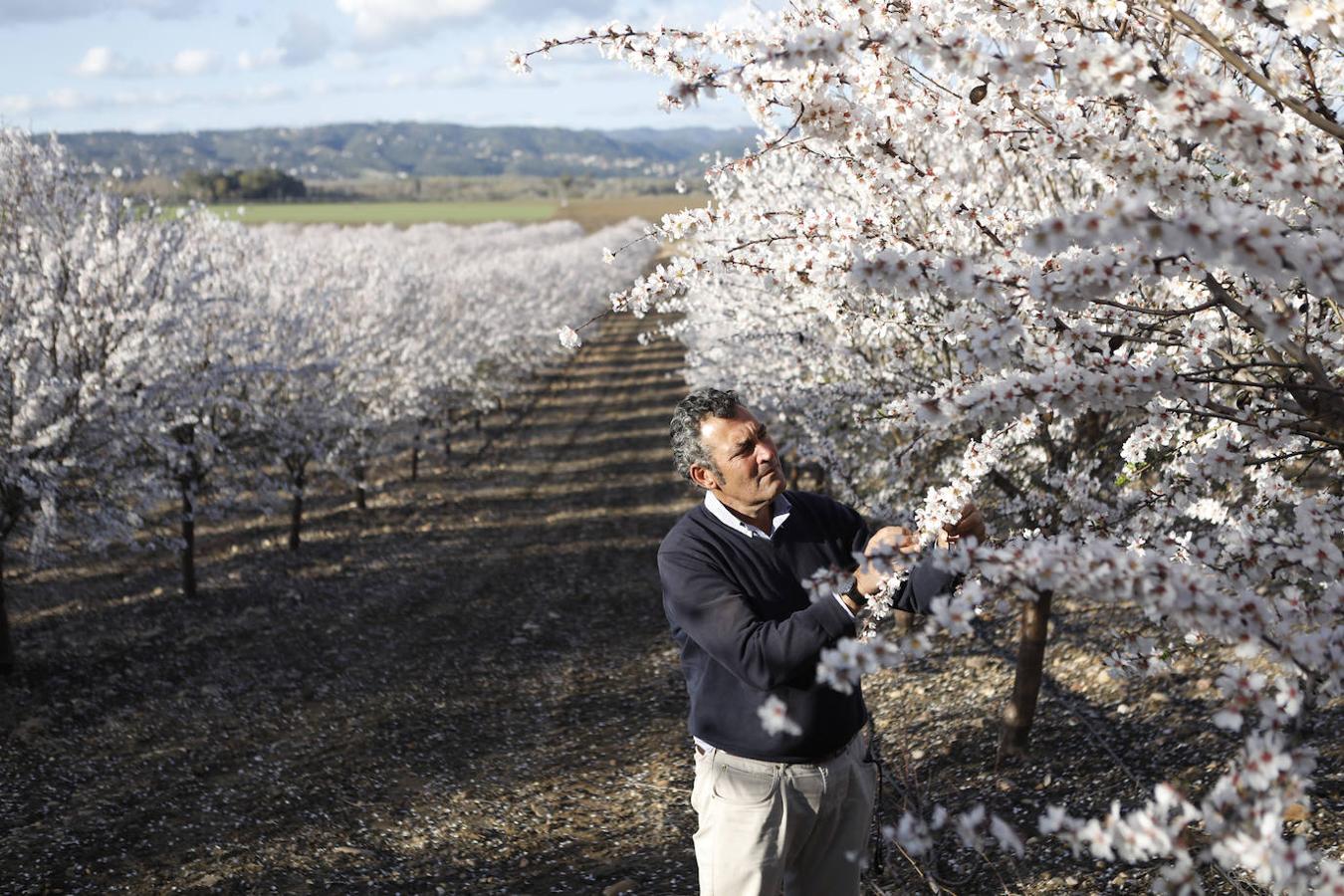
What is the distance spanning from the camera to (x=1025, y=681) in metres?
7.91

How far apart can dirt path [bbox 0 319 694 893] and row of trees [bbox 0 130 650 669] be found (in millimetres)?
1229

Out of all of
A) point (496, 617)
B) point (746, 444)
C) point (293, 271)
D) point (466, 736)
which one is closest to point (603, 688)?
point (466, 736)

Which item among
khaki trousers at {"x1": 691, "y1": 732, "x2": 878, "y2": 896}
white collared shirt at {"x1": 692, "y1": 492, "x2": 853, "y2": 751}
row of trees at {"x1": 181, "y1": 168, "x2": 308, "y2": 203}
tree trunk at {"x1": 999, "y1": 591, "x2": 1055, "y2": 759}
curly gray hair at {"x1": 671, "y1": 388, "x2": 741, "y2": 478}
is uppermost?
row of trees at {"x1": 181, "y1": 168, "x2": 308, "y2": 203}

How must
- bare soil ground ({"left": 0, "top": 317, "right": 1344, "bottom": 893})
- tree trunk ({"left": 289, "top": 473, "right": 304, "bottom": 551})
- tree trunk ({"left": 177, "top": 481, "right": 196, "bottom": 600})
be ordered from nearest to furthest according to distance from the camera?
bare soil ground ({"left": 0, "top": 317, "right": 1344, "bottom": 893}) → tree trunk ({"left": 177, "top": 481, "right": 196, "bottom": 600}) → tree trunk ({"left": 289, "top": 473, "right": 304, "bottom": 551})

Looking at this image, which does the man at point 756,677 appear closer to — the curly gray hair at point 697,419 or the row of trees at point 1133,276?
the curly gray hair at point 697,419

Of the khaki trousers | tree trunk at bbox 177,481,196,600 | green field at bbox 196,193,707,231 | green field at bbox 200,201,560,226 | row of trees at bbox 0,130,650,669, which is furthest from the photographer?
green field at bbox 196,193,707,231

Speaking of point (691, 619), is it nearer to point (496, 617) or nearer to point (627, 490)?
point (496, 617)

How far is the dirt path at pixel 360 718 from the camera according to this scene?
8.02 metres

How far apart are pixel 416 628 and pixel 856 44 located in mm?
13048

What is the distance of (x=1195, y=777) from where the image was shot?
6930 millimetres

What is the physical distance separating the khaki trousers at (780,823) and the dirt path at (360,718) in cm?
380

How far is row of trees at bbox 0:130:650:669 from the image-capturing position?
455 inches

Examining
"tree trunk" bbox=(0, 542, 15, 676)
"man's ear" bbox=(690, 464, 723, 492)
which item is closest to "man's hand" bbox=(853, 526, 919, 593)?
"man's ear" bbox=(690, 464, 723, 492)

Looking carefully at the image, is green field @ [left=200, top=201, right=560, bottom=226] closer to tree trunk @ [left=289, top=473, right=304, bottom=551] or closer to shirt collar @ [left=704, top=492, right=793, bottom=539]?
tree trunk @ [left=289, top=473, right=304, bottom=551]
